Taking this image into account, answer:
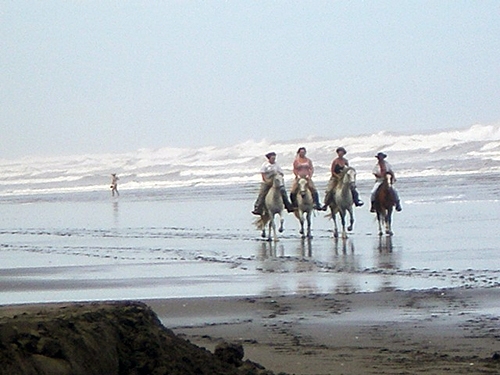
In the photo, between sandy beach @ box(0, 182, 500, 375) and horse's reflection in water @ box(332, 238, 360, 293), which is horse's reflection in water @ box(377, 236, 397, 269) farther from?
horse's reflection in water @ box(332, 238, 360, 293)

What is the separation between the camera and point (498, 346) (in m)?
9.22

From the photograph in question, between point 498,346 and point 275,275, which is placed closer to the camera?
point 498,346

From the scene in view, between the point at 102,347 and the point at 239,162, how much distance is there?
267 feet

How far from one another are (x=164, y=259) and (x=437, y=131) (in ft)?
243

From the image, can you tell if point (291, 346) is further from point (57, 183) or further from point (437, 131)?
point (437, 131)

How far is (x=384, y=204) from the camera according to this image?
25.0 meters

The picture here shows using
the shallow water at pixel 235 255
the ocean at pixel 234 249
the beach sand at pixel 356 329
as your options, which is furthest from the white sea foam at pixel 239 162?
the beach sand at pixel 356 329

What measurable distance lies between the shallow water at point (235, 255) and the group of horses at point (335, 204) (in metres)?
0.41

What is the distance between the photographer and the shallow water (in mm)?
14836

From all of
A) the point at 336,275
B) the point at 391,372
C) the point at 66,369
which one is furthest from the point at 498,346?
the point at 336,275

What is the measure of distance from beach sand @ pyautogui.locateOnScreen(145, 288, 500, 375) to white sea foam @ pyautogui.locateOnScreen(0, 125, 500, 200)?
4660 centimetres

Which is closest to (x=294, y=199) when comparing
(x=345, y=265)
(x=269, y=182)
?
(x=269, y=182)

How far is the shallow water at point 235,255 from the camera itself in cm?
1484

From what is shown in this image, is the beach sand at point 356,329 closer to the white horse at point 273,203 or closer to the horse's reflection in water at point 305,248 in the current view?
the horse's reflection in water at point 305,248
